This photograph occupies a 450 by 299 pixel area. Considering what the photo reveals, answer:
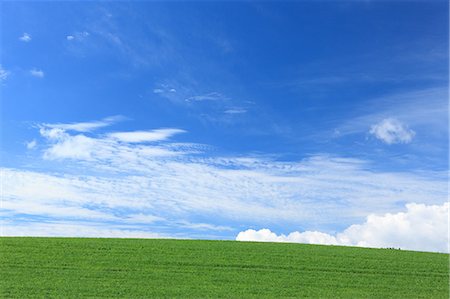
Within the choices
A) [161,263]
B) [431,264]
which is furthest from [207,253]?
[431,264]

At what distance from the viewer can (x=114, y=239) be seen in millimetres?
27750

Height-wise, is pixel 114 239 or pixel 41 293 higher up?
pixel 114 239

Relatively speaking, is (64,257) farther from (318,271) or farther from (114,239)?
(318,271)

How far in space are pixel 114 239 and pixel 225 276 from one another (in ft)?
30.8

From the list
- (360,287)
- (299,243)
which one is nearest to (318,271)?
(360,287)

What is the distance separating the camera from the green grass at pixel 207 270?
18656 mm

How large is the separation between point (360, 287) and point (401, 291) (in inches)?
63.7

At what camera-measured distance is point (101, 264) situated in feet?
71.9

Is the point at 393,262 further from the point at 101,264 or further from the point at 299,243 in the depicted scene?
the point at 101,264

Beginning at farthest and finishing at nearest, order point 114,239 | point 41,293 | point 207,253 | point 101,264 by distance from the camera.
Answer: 1. point 114,239
2. point 207,253
3. point 101,264
4. point 41,293

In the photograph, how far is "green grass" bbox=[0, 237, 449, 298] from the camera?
18656 mm

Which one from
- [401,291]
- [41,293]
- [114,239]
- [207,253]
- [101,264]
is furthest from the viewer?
[114,239]

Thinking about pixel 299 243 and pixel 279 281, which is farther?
pixel 299 243

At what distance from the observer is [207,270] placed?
2167 centimetres
